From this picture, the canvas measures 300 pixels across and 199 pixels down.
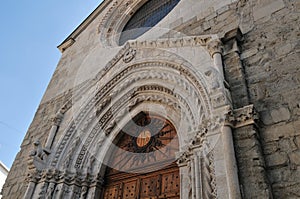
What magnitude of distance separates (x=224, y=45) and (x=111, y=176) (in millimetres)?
2384

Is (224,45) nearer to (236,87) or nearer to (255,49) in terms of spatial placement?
(255,49)

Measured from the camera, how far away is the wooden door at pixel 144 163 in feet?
9.95

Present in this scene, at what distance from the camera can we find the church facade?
215 cm

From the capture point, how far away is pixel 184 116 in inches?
120

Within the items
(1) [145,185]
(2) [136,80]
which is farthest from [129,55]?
(1) [145,185]

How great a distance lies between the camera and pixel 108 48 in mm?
5328

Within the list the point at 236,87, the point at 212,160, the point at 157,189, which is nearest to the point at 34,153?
the point at 157,189

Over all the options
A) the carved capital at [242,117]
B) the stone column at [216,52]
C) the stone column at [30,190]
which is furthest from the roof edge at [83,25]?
the carved capital at [242,117]

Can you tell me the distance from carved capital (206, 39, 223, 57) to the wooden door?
1117 millimetres

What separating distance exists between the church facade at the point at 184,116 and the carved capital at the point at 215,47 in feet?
0.04

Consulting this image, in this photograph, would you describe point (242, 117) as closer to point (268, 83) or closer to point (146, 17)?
point (268, 83)

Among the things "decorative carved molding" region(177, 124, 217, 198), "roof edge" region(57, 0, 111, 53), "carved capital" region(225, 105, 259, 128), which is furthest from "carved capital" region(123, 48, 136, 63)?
"roof edge" region(57, 0, 111, 53)

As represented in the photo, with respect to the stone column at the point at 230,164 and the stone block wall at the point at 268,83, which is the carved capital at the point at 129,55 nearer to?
the stone block wall at the point at 268,83

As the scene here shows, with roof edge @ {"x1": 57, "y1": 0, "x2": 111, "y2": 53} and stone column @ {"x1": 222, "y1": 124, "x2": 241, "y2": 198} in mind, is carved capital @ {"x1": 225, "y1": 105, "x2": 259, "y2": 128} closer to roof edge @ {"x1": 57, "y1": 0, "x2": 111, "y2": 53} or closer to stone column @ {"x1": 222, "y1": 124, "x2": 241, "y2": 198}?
stone column @ {"x1": 222, "y1": 124, "x2": 241, "y2": 198}
